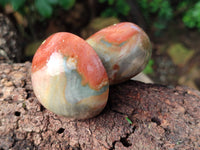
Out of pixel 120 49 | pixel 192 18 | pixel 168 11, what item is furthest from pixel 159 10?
pixel 120 49

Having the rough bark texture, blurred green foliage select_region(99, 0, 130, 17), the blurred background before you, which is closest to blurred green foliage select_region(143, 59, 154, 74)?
the blurred background

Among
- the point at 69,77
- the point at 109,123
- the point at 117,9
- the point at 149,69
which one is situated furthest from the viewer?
the point at 117,9

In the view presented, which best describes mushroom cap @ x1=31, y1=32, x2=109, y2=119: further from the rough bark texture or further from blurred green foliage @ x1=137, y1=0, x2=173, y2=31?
blurred green foliage @ x1=137, y1=0, x2=173, y2=31

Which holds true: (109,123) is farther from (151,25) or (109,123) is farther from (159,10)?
(151,25)

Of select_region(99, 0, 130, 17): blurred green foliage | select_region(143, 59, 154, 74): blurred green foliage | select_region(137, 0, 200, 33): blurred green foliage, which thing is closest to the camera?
select_region(143, 59, 154, 74): blurred green foliage

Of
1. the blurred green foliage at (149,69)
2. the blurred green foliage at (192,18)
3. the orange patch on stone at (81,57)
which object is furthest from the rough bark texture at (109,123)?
the blurred green foliage at (192,18)

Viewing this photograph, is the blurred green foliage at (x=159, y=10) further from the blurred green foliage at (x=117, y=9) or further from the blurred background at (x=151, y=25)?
the blurred green foliage at (x=117, y=9)

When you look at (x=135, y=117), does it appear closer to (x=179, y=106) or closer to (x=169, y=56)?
(x=179, y=106)
